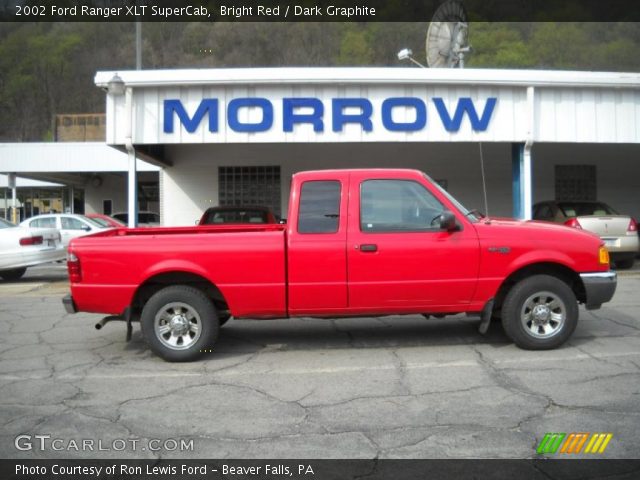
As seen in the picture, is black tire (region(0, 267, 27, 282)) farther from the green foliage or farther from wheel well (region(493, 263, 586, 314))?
the green foliage

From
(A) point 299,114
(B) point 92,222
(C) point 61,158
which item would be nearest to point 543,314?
(A) point 299,114

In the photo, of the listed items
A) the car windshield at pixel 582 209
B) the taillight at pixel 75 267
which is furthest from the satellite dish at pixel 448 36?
the taillight at pixel 75 267

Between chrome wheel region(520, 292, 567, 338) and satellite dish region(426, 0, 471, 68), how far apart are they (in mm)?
12332

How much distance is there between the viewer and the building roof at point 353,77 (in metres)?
12.0

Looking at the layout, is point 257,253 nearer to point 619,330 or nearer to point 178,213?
point 619,330

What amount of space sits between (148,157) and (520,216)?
913 centimetres

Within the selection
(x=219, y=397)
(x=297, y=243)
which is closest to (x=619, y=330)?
(x=297, y=243)

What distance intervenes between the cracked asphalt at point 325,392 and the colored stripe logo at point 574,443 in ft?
0.21

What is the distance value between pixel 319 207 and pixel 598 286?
2.90 metres

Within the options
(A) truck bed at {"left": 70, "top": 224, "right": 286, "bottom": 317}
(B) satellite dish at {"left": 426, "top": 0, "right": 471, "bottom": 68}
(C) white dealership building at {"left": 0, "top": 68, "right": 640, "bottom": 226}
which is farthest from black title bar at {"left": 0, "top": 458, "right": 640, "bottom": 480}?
(B) satellite dish at {"left": 426, "top": 0, "right": 471, "bottom": 68}

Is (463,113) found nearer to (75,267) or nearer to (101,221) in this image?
(75,267)

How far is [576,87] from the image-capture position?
41.7ft

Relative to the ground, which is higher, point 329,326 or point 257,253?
point 257,253

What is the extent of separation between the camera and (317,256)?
564 cm
